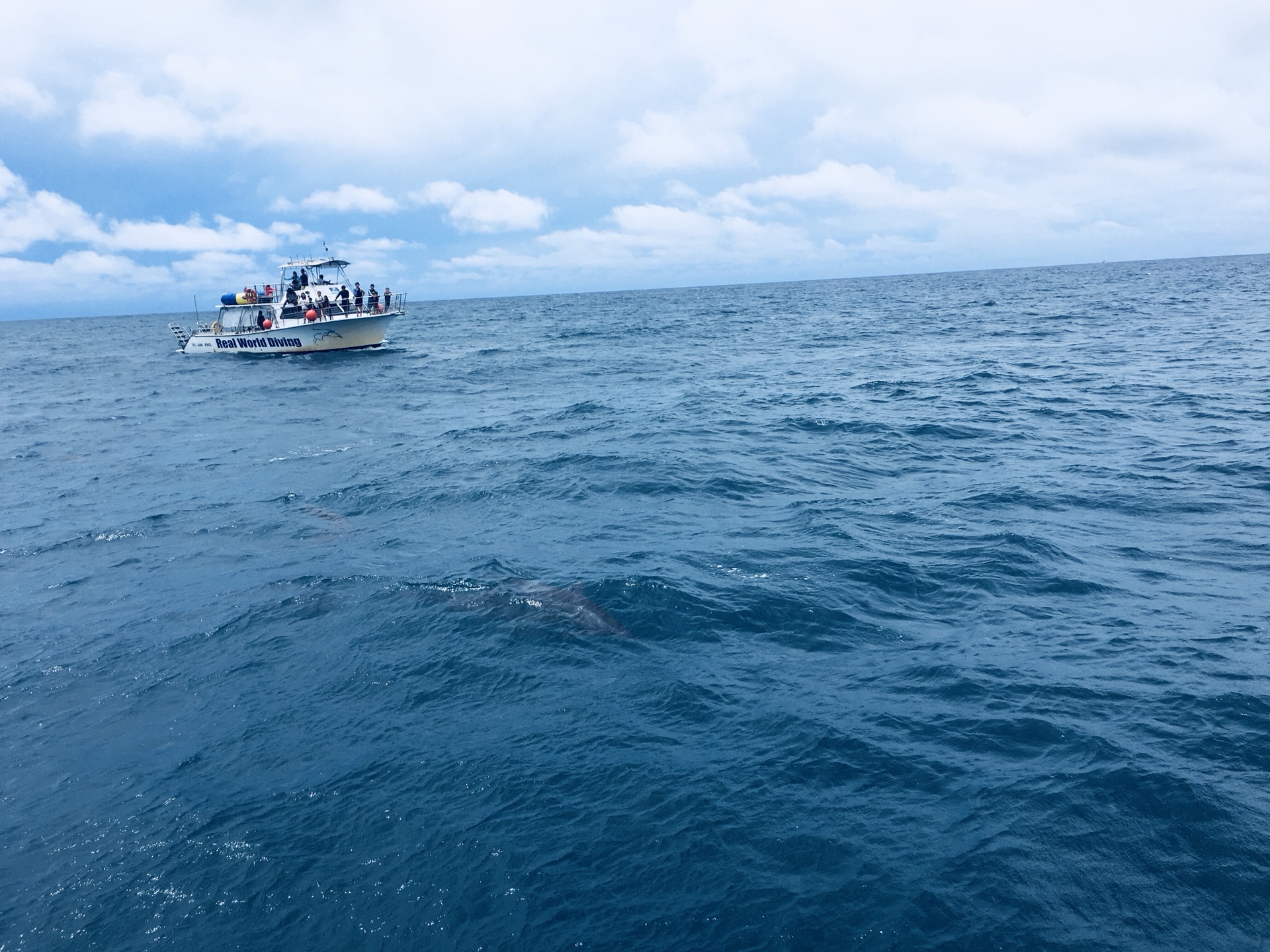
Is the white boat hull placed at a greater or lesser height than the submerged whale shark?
greater

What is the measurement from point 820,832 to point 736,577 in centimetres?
534

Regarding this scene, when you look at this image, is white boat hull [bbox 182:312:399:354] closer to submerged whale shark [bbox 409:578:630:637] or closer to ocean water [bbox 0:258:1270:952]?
ocean water [bbox 0:258:1270:952]

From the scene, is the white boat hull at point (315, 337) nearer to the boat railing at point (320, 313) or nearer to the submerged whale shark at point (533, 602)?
the boat railing at point (320, 313)

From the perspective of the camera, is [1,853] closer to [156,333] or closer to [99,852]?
[99,852]

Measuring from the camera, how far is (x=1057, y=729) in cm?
762

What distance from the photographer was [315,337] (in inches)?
1836

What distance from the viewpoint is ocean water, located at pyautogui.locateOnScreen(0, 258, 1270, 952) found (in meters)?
5.98

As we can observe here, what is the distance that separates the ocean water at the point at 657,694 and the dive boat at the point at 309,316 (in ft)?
89.9

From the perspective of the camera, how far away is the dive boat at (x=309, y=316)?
4638 centimetres

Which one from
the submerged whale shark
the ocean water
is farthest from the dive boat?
the submerged whale shark

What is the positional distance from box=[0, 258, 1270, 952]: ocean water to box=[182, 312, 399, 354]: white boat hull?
2711cm

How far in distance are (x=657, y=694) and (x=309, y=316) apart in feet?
145

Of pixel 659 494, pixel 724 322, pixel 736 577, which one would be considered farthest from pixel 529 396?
pixel 724 322

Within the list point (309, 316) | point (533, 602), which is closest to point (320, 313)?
point (309, 316)
